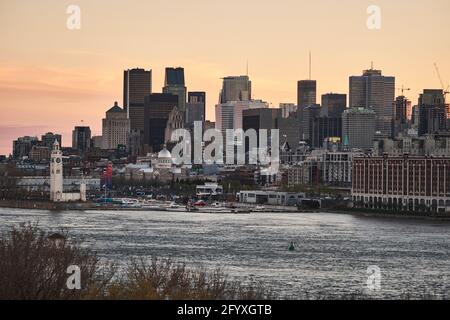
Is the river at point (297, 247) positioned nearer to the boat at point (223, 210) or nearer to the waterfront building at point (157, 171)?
the boat at point (223, 210)

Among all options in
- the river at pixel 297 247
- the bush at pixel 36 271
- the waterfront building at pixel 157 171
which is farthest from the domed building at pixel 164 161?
the bush at pixel 36 271

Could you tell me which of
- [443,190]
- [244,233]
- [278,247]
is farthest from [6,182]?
[278,247]

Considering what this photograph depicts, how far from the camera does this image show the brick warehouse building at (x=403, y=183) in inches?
2530

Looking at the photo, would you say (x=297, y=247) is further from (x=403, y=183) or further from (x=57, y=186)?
(x=57, y=186)

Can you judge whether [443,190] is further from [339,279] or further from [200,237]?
[339,279]

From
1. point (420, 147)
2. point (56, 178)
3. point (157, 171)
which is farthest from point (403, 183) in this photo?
point (157, 171)

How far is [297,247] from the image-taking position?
37.4m

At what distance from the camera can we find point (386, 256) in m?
34.7

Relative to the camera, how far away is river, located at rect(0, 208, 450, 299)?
2669 centimetres

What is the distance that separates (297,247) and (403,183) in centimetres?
3057

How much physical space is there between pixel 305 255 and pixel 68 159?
344ft

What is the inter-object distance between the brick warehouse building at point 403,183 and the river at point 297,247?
22.9 ft

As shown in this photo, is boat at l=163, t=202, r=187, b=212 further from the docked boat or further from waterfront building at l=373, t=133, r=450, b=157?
waterfront building at l=373, t=133, r=450, b=157

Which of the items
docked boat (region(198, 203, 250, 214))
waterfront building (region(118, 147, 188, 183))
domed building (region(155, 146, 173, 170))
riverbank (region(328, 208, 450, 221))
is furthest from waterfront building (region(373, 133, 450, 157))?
domed building (region(155, 146, 173, 170))
